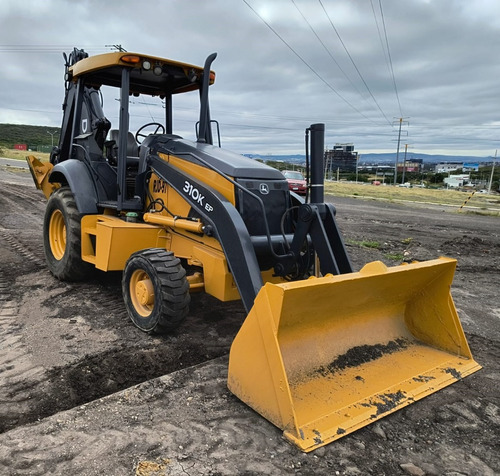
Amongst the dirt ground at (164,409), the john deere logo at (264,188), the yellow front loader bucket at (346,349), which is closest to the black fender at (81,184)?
the dirt ground at (164,409)

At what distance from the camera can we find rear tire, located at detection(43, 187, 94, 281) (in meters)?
5.33

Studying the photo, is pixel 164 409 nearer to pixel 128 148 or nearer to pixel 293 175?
pixel 128 148

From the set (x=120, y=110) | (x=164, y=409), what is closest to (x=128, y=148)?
(x=120, y=110)

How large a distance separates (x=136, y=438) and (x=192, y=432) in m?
0.33

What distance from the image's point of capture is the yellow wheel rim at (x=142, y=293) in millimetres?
4027

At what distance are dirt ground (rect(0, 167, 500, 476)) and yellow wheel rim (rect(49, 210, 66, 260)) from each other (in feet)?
2.58

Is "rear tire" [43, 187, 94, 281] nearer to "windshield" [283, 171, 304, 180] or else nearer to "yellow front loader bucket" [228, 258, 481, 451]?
"yellow front loader bucket" [228, 258, 481, 451]

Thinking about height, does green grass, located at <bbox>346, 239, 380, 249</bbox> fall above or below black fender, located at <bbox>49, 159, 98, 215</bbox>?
below

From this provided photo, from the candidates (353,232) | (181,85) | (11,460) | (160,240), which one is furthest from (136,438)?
(353,232)

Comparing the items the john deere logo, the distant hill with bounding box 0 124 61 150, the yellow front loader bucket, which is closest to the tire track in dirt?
the yellow front loader bucket

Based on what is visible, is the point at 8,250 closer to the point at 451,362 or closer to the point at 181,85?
the point at 181,85

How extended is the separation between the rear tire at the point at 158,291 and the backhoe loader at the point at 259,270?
1cm

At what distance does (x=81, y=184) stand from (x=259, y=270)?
293 centimetres

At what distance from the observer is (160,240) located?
15.4ft
